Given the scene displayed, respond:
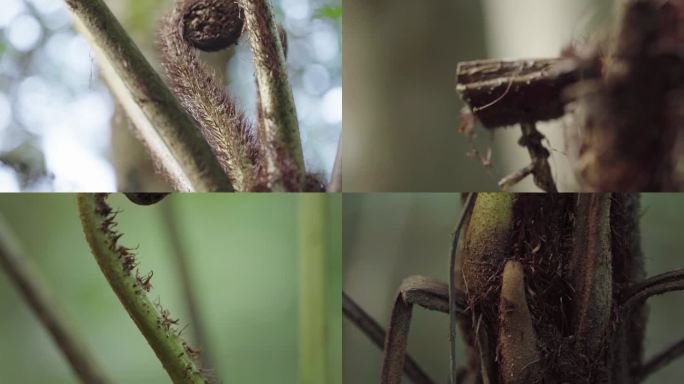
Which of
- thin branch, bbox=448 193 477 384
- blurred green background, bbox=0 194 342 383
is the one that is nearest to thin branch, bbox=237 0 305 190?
blurred green background, bbox=0 194 342 383

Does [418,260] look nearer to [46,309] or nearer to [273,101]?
[273,101]

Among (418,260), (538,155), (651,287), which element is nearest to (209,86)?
(418,260)

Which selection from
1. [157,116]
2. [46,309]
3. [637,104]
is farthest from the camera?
[46,309]

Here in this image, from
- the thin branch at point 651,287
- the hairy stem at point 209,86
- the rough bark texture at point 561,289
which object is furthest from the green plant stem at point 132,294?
the thin branch at point 651,287

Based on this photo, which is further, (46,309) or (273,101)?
(46,309)

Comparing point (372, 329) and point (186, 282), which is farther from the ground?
point (186, 282)

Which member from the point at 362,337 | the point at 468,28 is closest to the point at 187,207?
the point at 362,337

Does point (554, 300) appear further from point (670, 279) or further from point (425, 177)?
point (425, 177)

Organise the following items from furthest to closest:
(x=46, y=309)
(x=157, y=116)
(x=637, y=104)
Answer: (x=46, y=309) < (x=157, y=116) < (x=637, y=104)

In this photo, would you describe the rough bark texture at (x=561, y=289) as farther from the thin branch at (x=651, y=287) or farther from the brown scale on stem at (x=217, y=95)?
the brown scale on stem at (x=217, y=95)
